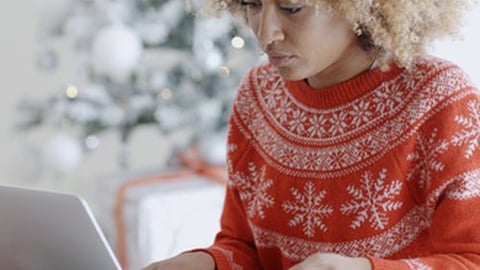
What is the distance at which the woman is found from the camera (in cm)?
105

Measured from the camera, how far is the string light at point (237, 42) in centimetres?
247

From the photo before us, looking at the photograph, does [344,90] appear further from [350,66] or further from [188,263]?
[188,263]

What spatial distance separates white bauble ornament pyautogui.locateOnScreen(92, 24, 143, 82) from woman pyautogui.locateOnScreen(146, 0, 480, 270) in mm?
1102

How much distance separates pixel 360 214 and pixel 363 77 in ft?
0.62

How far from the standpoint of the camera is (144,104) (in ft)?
8.09

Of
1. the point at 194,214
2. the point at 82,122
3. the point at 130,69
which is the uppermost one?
the point at 130,69

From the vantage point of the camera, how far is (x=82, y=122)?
2.46 metres

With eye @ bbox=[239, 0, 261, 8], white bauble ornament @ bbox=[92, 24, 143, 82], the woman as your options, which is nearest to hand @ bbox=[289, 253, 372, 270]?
the woman

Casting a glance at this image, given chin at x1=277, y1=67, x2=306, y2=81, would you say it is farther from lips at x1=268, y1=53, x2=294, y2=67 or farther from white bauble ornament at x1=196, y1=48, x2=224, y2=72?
white bauble ornament at x1=196, y1=48, x2=224, y2=72

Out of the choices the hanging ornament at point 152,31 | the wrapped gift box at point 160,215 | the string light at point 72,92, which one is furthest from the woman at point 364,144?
the string light at point 72,92

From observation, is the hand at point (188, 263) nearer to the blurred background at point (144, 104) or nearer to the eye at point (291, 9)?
the eye at point (291, 9)

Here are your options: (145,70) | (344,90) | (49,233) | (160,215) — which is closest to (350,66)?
(344,90)

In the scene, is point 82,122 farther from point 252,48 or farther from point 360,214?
point 360,214

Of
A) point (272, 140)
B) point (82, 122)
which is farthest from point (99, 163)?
point (272, 140)
